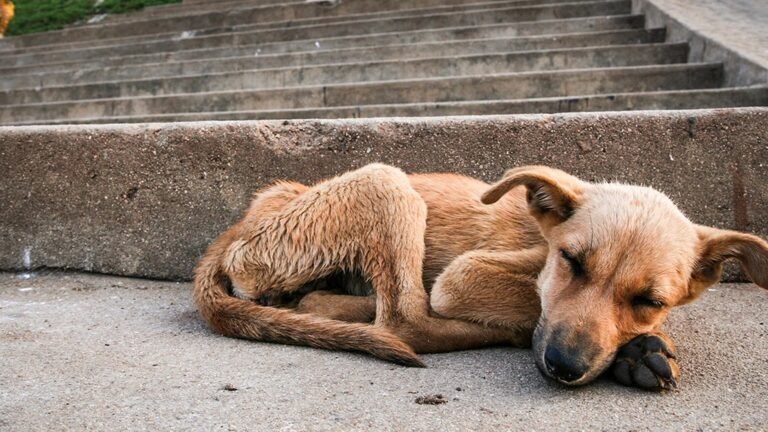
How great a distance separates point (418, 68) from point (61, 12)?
A: 14533mm

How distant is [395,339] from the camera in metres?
3.90

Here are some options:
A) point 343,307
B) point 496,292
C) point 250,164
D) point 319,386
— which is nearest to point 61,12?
point 250,164

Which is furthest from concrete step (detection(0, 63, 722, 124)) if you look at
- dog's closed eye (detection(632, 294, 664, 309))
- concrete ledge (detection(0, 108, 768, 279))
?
dog's closed eye (detection(632, 294, 664, 309))

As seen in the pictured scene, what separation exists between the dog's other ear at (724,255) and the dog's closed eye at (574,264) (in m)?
0.64

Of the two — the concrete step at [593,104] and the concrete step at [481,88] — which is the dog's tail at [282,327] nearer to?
the concrete step at [593,104]

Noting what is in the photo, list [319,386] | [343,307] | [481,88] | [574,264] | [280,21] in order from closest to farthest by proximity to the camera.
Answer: [319,386]
[574,264]
[343,307]
[481,88]
[280,21]

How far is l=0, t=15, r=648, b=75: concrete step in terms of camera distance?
10.2m

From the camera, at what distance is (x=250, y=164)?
570cm

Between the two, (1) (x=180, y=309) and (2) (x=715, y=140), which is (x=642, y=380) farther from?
(1) (x=180, y=309)

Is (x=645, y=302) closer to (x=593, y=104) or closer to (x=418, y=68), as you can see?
(x=593, y=104)

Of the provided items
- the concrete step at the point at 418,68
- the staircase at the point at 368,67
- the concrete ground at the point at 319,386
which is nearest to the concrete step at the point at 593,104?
the staircase at the point at 368,67

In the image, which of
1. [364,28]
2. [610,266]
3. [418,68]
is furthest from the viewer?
[364,28]

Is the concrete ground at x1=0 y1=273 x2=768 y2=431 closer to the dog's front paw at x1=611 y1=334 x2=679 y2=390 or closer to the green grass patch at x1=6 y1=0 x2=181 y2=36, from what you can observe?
the dog's front paw at x1=611 y1=334 x2=679 y2=390

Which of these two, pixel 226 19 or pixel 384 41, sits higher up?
pixel 226 19
